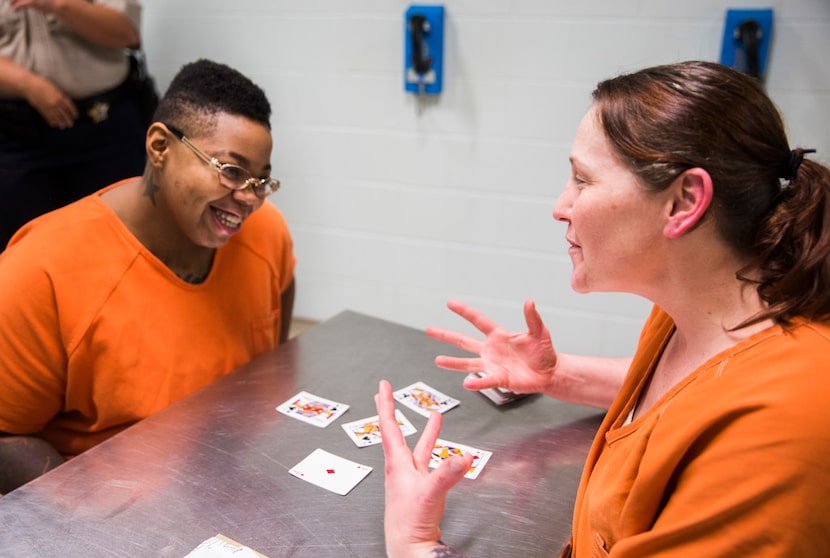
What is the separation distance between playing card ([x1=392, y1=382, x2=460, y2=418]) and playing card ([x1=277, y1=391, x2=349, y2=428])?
0.47 ft

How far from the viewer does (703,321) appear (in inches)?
39.1

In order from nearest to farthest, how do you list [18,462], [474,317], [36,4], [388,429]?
1. [388,429]
2. [18,462]
3. [474,317]
4. [36,4]

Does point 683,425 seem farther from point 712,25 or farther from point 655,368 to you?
point 712,25

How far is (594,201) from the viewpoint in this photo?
3.32ft

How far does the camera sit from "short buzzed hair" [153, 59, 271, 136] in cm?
152

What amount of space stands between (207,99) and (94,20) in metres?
1.14

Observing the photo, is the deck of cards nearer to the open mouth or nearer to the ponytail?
the open mouth

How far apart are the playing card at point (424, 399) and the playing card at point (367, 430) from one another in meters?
0.05

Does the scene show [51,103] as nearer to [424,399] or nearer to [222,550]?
[424,399]

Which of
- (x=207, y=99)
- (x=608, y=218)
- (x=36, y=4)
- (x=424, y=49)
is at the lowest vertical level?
(x=608, y=218)

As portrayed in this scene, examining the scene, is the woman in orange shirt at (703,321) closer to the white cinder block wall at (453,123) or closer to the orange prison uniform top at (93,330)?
the orange prison uniform top at (93,330)

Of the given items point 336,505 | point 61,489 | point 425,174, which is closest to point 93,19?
point 425,174

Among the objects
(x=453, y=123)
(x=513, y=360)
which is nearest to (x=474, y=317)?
(x=513, y=360)

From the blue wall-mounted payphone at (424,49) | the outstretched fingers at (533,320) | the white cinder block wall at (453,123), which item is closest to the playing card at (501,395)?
the outstretched fingers at (533,320)
